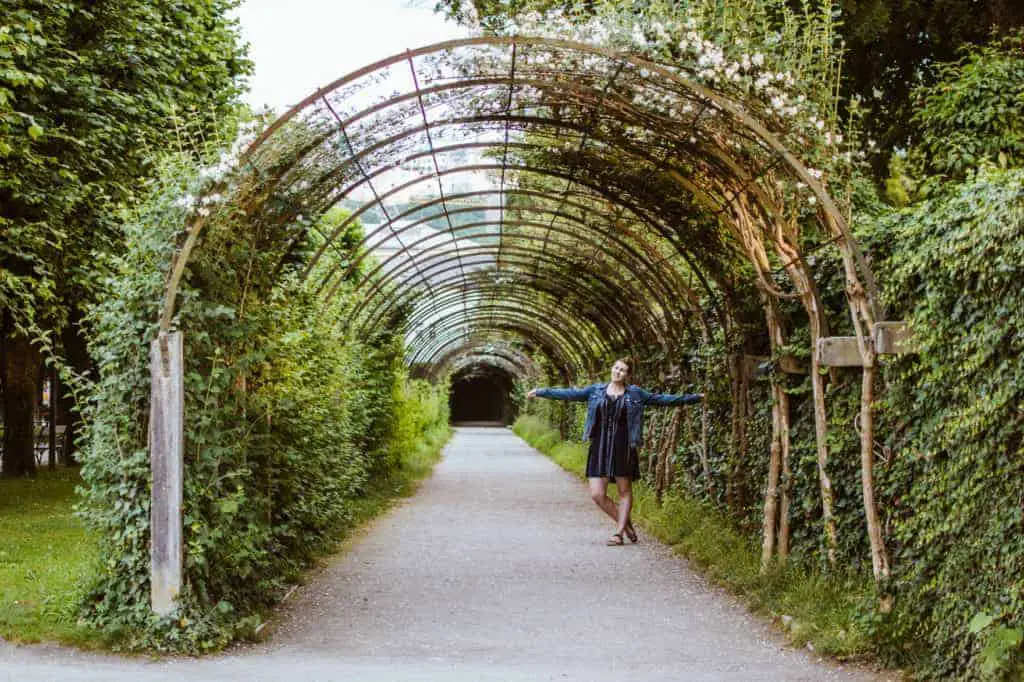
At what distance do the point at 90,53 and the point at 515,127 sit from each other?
6.67m

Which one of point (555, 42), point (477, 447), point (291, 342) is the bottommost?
point (477, 447)

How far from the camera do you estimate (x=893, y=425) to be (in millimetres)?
5957

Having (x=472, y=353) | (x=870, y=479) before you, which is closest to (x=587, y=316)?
(x=870, y=479)

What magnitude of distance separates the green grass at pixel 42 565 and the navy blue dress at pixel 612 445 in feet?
15.0

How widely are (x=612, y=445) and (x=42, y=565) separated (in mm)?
5059

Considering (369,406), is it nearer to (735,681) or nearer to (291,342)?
(291,342)

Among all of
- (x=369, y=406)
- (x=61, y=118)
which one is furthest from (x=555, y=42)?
(x=369, y=406)

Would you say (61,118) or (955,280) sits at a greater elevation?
(61,118)

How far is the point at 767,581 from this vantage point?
23.8 feet

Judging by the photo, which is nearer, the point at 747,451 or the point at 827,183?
the point at 827,183

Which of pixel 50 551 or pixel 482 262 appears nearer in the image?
pixel 50 551

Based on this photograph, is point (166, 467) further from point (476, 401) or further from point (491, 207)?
point (476, 401)

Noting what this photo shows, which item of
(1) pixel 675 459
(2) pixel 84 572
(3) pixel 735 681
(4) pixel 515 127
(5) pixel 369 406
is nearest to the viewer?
(3) pixel 735 681

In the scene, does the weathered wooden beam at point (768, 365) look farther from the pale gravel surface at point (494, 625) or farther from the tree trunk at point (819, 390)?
the pale gravel surface at point (494, 625)
